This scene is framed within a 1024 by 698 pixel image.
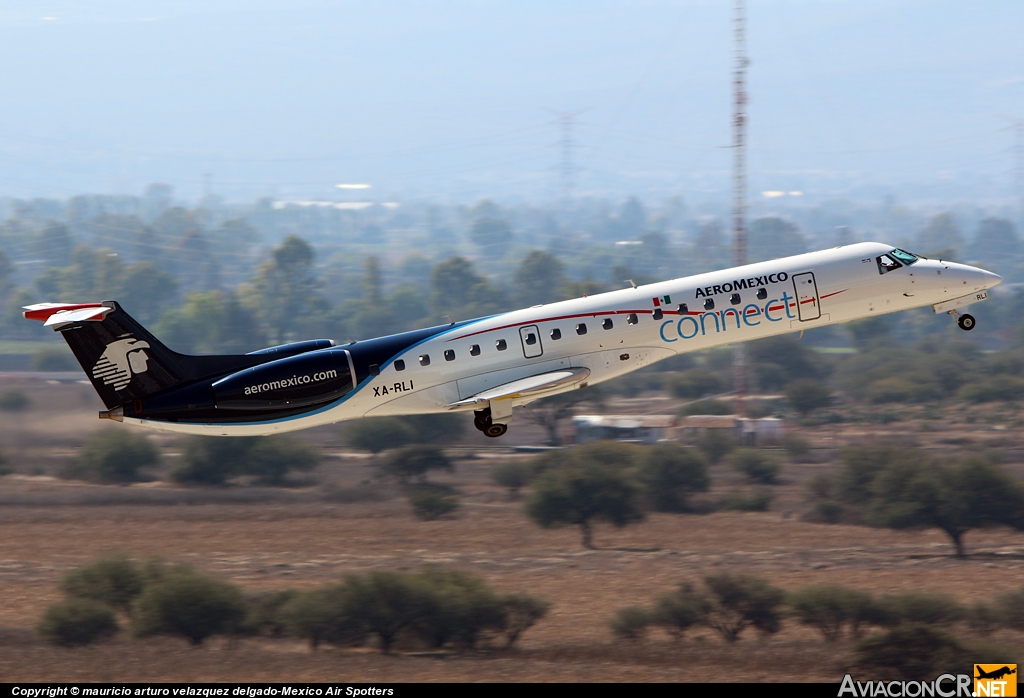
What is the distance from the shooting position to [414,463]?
75500 millimetres

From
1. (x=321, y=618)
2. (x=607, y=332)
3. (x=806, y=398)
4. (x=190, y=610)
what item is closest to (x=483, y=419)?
(x=607, y=332)

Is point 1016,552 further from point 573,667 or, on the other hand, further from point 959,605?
point 573,667

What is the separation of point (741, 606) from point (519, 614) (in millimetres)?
11108

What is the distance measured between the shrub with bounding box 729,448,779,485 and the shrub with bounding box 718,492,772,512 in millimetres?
5048

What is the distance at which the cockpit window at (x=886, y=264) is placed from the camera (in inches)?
1433

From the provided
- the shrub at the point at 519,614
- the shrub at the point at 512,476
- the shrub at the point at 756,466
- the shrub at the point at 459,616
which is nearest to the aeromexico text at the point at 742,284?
the shrub at the point at 519,614

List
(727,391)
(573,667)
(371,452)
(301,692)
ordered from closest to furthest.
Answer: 1. (301,692)
2. (573,667)
3. (371,452)
4. (727,391)

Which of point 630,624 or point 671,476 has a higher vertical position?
point 671,476

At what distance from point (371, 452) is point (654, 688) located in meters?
47.8

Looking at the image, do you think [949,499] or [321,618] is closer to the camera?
[321,618]

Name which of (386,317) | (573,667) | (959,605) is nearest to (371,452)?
(573,667)

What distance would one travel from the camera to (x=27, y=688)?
4381cm

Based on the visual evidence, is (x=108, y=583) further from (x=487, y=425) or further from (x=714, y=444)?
(x=714, y=444)

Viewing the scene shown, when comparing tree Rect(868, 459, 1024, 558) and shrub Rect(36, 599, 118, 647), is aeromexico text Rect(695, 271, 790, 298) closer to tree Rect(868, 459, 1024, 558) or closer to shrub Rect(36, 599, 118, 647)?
shrub Rect(36, 599, 118, 647)
